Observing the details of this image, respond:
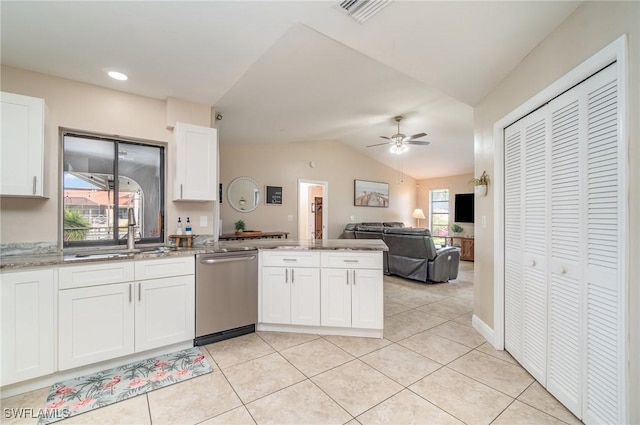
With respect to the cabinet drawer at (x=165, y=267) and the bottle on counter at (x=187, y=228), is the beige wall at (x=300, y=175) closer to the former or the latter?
the bottle on counter at (x=187, y=228)

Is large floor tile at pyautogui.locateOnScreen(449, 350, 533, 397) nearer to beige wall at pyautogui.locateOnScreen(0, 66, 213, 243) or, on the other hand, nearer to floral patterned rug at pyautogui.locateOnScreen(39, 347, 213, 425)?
floral patterned rug at pyautogui.locateOnScreen(39, 347, 213, 425)

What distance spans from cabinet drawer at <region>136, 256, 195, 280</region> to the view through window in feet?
25.0

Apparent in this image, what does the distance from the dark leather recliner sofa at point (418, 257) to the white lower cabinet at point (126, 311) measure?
372 cm

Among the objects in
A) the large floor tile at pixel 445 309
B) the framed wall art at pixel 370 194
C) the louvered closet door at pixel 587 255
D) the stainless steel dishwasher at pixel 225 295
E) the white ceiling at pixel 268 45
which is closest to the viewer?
the louvered closet door at pixel 587 255

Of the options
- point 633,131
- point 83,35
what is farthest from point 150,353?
point 633,131

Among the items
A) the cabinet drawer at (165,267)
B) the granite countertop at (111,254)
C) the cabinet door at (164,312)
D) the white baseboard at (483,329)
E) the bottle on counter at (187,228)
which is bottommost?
the white baseboard at (483,329)

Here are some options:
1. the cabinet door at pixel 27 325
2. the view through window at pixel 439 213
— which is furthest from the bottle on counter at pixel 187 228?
the view through window at pixel 439 213

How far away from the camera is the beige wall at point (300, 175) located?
18.2ft

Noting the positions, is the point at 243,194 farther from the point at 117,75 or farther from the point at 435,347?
the point at 435,347

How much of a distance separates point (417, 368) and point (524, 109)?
2190mm

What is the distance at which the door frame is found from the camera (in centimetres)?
127

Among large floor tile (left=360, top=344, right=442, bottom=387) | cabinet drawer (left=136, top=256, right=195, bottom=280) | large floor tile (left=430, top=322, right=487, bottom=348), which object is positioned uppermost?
cabinet drawer (left=136, top=256, right=195, bottom=280)

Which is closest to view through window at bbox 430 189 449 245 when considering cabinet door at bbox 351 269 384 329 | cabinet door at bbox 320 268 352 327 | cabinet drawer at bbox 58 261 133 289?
cabinet door at bbox 351 269 384 329

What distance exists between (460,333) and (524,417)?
4.03 feet
